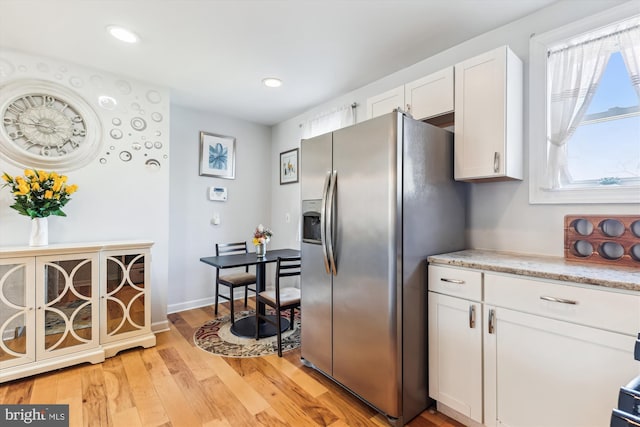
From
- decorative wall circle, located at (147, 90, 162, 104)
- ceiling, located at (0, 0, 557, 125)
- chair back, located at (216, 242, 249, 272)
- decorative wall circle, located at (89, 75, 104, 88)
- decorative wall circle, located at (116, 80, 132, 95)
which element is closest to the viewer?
ceiling, located at (0, 0, 557, 125)

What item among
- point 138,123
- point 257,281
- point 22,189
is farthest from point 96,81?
point 257,281

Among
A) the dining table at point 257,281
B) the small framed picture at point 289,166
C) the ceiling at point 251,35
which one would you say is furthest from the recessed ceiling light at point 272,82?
the dining table at point 257,281

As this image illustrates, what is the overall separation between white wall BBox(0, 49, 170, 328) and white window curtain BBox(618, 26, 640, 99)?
142 inches

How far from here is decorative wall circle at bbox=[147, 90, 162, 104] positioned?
120 inches

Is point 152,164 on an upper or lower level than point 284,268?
upper

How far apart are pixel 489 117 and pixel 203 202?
332cm

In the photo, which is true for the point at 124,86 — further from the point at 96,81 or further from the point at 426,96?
the point at 426,96

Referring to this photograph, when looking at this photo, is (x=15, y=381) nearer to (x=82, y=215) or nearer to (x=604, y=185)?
(x=82, y=215)

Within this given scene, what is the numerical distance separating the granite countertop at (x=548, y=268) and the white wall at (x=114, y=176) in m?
2.74

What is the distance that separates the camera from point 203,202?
3908 millimetres

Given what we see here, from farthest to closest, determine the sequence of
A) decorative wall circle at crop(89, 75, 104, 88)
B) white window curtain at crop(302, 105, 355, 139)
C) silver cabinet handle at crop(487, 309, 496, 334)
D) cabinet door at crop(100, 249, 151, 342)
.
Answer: white window curtain at crop(302, 105, 355, 139) → decorative wall circle at crop(89, 75, 104, 88) → cabinet door at crop(100, 249, 151, 342) → silver cabinet handle at crop(487, 309, 496, 334)

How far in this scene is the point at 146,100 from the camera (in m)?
3.03

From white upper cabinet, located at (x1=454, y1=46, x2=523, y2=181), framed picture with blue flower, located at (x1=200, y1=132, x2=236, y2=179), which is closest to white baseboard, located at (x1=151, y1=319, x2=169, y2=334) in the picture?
framed picture with blue flower, located at (x1=200, y1=132, x2=236, y2=179)

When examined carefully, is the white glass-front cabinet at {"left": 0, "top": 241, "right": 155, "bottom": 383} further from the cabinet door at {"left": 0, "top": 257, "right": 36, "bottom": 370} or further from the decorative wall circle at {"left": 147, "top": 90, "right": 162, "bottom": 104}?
the decorative wall circle at {"left": 147, "top": 90, "right": 162, "bottom": 104}
